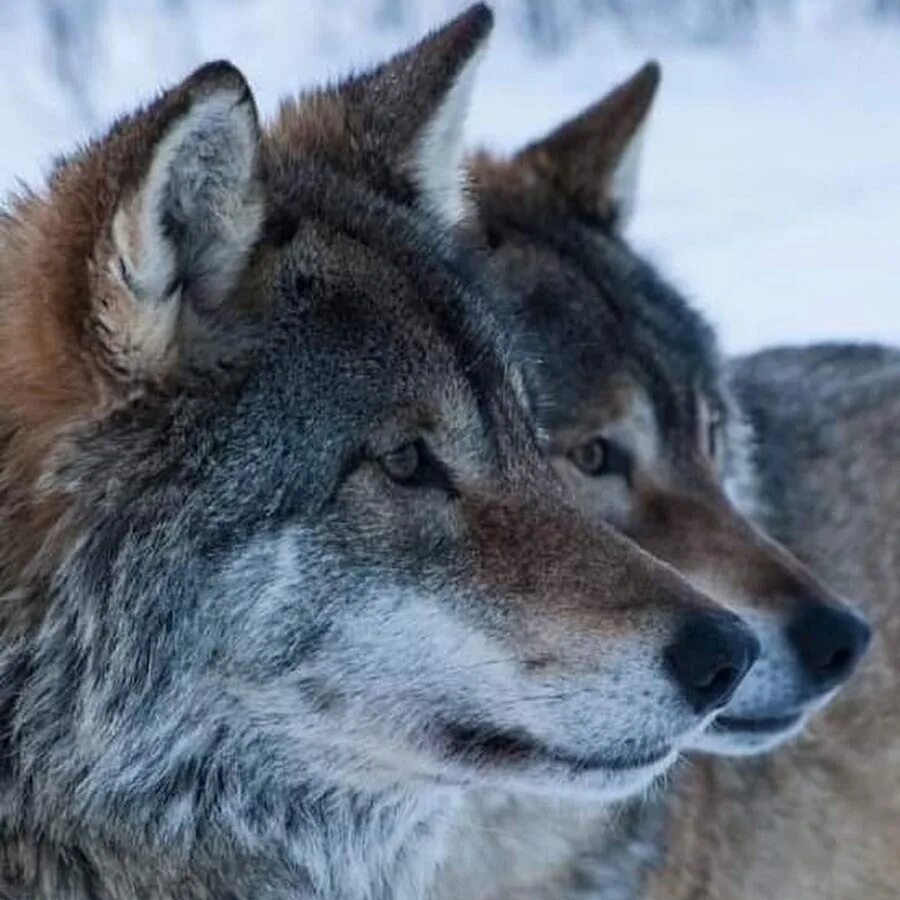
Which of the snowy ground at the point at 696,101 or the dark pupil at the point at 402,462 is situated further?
the snowy ground at the point at 696,101

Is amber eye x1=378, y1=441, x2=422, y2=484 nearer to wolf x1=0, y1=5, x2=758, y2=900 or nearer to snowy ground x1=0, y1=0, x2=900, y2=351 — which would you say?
wolf x1=0, y1=5, x2=758, y2=900

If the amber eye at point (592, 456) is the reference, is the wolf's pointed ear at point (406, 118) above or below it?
above

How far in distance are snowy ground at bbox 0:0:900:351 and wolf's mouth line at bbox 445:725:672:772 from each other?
487 centimetres

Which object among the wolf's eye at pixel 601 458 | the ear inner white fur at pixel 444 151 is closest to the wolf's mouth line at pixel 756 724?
the wolf's eye at pixel 601 458

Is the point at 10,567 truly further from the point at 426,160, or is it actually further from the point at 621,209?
the point at 621,209

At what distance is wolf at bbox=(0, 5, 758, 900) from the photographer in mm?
2809

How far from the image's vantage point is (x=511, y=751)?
9.62ft

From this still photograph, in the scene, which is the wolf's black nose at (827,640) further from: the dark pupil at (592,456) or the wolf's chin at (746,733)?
the dark pupil at (592,456)

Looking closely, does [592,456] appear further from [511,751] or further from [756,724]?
[511,751]

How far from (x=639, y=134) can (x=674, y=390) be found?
63cm

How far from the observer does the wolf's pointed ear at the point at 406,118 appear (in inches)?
133

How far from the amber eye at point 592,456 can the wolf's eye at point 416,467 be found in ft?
2.82

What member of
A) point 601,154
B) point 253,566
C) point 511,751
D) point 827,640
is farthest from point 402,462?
point 601,154

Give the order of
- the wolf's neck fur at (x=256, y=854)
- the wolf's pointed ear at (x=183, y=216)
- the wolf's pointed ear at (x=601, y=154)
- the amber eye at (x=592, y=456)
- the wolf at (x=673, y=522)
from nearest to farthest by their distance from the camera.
A: the wolf's pointed ear at (x=183, y=216) → the wolf's neck fur at (x=256, y=854) → the wolf at (x=673, y=522) → the amber eye at (x=592, y=456) → the wolf's pointed ear at (x=601, y=154)
